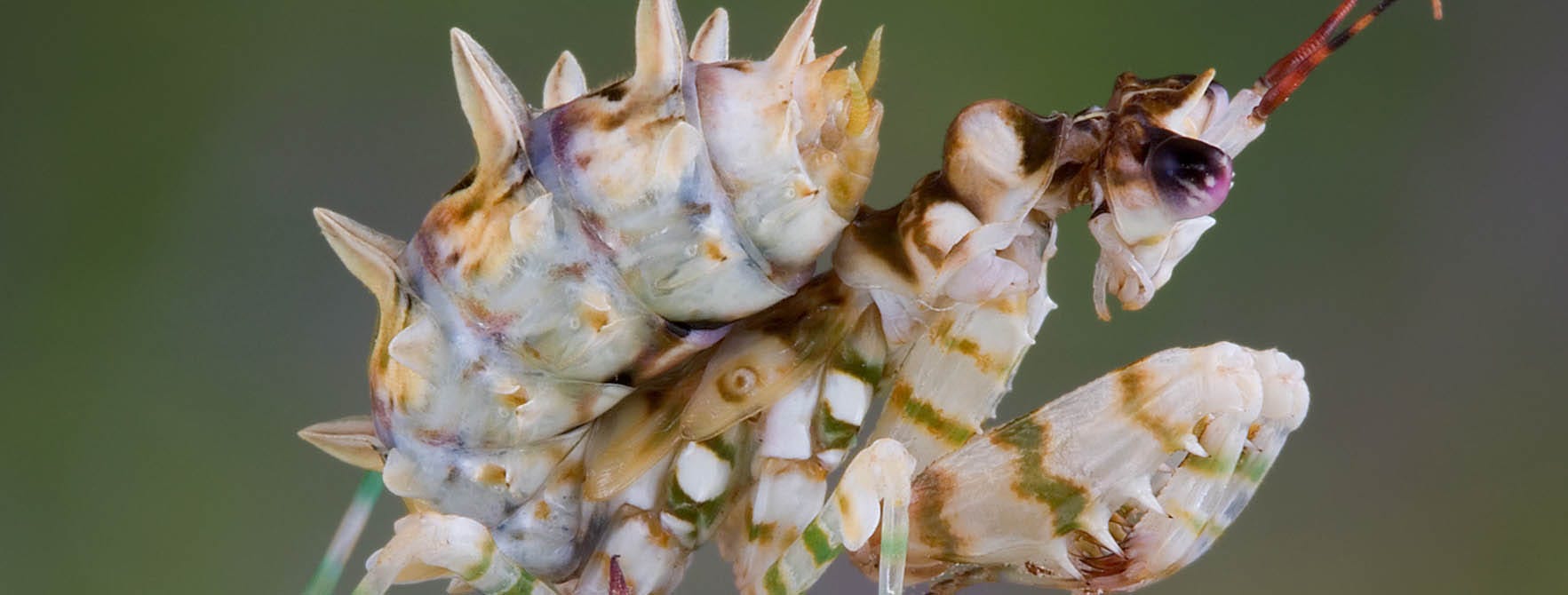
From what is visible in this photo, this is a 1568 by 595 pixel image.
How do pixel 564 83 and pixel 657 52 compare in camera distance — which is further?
pixel 564 83

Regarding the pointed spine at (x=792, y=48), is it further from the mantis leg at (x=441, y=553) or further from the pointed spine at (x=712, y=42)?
the mantis leg at (x=441, y=553)

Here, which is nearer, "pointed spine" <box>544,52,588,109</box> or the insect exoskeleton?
the insect exoskeleton

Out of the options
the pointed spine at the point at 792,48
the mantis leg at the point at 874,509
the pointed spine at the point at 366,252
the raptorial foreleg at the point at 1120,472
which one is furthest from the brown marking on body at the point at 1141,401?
the pointed spine at the point at 366,252

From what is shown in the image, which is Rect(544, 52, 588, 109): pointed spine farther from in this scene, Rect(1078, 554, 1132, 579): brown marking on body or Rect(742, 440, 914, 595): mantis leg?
Rect(1078, 554, 1132, 579): brown marking on body

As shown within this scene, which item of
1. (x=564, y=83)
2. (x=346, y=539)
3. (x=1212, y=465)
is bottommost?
(x=346, y=539)

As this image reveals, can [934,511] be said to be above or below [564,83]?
below

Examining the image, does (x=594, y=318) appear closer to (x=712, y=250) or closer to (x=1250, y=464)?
(x=712, y=250)

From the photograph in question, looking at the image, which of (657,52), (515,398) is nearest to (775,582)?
(515,398)

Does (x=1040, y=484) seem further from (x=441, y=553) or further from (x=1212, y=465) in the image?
(x=441, y=553)

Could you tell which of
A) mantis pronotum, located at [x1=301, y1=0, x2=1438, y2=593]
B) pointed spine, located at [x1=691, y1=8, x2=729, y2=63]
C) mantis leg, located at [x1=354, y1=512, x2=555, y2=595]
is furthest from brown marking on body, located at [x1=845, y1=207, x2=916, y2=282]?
mantis leg, located at [x1=354, y1=512, x2=555, y2=595]
